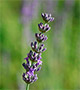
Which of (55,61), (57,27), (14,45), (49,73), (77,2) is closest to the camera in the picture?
(49,73)

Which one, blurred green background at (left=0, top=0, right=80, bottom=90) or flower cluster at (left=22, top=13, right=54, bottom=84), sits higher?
blurred green background at (left=0, top=0, right=80, bottom=90)

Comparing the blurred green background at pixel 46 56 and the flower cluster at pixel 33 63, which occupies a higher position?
the blurred green background at pixel 46 56

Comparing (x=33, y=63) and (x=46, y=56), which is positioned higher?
(x=46, y=56)

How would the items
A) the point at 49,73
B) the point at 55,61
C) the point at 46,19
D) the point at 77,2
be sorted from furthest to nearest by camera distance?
the point at 77,2
the point at 55,61
the point at 49,73
the point at 46,19

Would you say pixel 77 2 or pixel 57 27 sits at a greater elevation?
pixel 77 2

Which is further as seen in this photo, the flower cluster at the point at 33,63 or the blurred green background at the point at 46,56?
the blurred green background at the point at 46,56

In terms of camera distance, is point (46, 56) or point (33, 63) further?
point (46, 56)

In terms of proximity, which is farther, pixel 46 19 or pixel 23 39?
pixel 23 39

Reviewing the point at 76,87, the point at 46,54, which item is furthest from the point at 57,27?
the point at 76,87

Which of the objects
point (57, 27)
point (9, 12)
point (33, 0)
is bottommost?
point (57, 27)

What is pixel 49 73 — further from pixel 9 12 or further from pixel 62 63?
pixel 9 12

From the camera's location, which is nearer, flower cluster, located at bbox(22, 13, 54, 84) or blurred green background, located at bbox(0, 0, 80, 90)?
flower cluster, located at bbox(22, 13, 54, 84)
